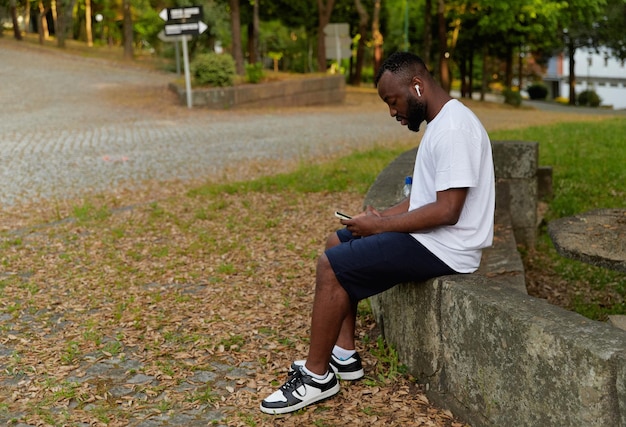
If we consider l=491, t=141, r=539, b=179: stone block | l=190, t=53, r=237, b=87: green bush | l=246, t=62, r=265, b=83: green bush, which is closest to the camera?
l=491, t=141, r=539, b=179: stone block

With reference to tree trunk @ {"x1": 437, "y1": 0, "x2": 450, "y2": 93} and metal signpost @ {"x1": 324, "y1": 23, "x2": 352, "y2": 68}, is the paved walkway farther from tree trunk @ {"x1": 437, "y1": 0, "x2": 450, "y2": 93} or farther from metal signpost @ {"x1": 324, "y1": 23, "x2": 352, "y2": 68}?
tree trunk @ {"x1": 437, "y1": 0, "x2": 450, "y2": 93}

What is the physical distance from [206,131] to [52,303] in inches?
456

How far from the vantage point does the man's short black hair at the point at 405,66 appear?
12.7 ft

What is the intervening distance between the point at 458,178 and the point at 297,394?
51.4 inches

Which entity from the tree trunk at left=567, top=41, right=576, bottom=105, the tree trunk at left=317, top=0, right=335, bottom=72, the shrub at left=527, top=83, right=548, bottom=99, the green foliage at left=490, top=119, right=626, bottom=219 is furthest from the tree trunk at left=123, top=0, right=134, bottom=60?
the shrub at left=527, top=83, right=548, bottom=99

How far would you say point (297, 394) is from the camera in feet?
13.2

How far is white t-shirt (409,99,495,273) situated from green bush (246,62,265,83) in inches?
813

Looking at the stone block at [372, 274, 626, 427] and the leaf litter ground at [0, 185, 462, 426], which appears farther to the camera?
the leaf litter ground at [0, 185, 462, 426]

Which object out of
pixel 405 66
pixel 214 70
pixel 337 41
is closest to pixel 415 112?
pixel 405 66

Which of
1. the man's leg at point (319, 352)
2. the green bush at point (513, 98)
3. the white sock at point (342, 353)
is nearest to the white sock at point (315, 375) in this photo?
the man's leg at point (319, 352)

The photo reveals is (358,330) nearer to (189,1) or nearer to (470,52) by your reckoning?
(189,1)

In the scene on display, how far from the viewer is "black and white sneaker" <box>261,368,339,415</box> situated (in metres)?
4.01

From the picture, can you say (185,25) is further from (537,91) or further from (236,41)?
A: (537,91)

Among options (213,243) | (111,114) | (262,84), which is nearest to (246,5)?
(262,84)
